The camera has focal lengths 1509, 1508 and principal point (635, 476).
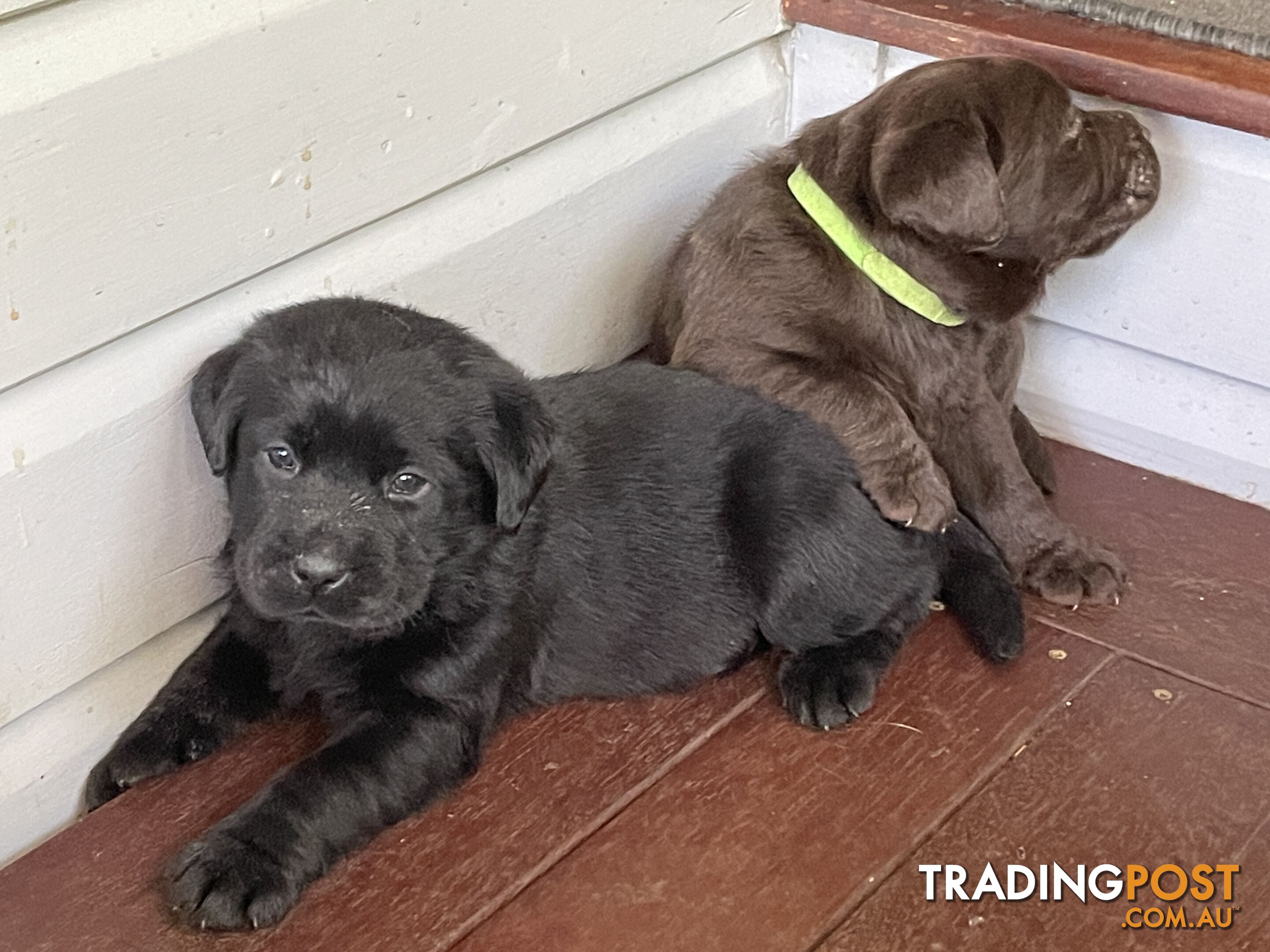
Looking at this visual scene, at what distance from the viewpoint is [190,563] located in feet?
6.69

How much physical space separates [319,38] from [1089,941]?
4.61 ft

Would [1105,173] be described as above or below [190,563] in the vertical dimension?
above

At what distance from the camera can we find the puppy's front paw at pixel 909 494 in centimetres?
215

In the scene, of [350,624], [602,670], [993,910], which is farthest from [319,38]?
[993,910]

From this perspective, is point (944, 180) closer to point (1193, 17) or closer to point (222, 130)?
point (1193, 17)

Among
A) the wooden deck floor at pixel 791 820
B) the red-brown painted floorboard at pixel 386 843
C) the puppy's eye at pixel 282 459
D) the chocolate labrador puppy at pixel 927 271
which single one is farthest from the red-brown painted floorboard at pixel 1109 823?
the puppy's eye at pixel 282 459

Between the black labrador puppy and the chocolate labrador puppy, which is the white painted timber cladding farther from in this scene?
the chocolate labrador puppy

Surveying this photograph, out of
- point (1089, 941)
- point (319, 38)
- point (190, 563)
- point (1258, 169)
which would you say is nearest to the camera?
point (1089, 941)

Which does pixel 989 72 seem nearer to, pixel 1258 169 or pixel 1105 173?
pixel 1105 173

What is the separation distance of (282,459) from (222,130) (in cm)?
40

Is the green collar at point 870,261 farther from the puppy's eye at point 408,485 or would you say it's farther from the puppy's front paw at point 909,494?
the puppy's eye at point 408,485

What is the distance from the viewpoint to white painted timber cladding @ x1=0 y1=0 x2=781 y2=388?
1632 millimetres

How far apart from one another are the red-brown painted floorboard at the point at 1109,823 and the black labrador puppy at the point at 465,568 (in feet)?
0.63

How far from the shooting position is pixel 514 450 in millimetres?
1789
